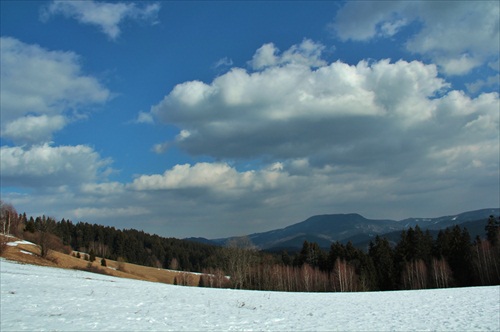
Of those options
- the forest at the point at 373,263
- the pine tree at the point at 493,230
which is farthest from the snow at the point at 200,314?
the pine tree at the point at 493,230

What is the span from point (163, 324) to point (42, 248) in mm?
54720

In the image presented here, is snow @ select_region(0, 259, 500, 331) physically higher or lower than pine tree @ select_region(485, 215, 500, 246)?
lower

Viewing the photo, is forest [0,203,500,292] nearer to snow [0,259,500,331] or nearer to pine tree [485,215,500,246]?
pine tree [485,215,500,246]

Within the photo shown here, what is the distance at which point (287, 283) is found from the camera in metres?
88.3

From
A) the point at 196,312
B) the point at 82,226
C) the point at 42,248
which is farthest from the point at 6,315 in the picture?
the point at 82,226

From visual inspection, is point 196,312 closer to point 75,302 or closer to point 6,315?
point 75,302

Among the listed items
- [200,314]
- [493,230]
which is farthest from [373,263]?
[200,314]

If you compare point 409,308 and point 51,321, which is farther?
point 409,308

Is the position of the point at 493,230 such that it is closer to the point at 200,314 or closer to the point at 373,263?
the point at 373,263

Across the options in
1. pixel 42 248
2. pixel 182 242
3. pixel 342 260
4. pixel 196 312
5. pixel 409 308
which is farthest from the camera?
pixel 182 242

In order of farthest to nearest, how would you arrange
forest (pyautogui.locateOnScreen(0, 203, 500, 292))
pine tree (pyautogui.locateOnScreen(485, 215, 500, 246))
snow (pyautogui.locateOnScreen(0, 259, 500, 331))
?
pine tree (pyautogui.locateOnScreen(485, 215, 500, 246)) → forest (pyautogui.locateOnScreen(0, 203, 500, 292)) → snow (pyautogui.locateOnScreen(0, 259, 500, 331))

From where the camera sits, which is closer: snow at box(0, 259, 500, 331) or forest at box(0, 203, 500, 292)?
snow at box(0, 259, 500, 331)

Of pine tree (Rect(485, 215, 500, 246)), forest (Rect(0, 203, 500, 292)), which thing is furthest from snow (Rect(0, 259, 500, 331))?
pine tree (Rect(485, 215, 500, 246))

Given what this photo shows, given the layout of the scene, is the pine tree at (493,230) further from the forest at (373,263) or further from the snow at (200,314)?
the snow at (200,314)
